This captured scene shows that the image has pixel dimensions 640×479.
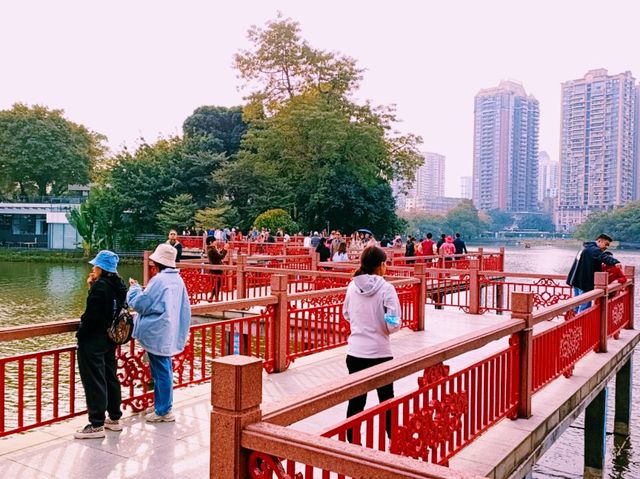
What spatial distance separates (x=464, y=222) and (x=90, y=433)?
357ft

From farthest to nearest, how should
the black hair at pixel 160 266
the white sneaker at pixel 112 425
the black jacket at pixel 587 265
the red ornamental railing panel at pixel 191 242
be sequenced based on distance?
the red ornamental railing panel at pixel 191 242 → the black jacket at pixel 587 265 → the black hair at pixel 160 266 → the white sneaker at pixel 112 425

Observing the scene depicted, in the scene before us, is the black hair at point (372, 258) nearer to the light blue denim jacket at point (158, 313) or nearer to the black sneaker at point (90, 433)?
the light blue denim jacket at point (158, 313)

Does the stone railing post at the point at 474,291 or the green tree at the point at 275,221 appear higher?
the green tree at the point at 275,221

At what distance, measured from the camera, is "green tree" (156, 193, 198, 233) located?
40000 millimetres

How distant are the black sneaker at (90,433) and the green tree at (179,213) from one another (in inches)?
1393

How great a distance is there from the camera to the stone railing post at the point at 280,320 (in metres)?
7.48

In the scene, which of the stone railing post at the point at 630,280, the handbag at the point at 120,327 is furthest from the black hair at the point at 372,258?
the stone railing post at the point at 630,280

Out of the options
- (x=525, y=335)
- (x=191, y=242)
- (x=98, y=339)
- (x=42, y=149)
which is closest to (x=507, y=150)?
(x=42, y=149)

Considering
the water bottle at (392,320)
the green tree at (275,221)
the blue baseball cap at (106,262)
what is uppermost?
the green tree at (275,221)

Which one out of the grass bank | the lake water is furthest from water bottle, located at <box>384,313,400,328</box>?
the grass bank

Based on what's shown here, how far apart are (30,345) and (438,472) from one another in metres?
16.4

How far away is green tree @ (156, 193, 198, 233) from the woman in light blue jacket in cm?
3495

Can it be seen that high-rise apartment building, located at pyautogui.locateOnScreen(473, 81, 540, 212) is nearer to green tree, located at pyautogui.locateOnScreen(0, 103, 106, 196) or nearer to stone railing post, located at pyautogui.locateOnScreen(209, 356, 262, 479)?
green tree, located at pyautogui.locateOnScreen(0, 103, 106, 196)

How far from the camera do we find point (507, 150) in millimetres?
144250
